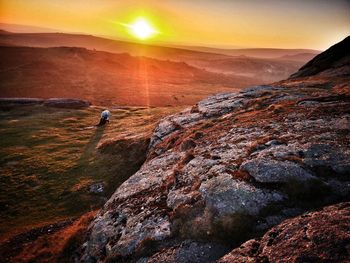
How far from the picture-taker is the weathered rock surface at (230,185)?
10.7m

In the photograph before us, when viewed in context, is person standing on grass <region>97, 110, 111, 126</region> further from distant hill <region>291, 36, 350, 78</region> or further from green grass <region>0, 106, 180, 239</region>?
distant hill <region>291, 36, 350, 78</region>

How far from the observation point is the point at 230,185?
12086 mm

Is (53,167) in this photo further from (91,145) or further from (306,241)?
(306,241)

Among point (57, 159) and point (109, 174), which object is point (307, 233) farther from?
point (57, 159)

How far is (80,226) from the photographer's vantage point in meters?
16.9

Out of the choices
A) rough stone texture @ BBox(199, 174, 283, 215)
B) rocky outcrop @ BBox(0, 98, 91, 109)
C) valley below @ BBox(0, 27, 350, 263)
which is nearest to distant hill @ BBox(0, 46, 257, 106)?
rocky outcrop @ BBox(0, 98, 91, 109)

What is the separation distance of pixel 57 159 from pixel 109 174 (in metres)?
8.65

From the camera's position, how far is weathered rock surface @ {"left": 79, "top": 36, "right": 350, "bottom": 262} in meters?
10.7

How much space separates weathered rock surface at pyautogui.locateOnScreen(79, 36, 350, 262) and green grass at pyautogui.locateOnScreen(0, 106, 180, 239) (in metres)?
6.74

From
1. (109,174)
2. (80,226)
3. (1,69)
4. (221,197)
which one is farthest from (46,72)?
(221,197)

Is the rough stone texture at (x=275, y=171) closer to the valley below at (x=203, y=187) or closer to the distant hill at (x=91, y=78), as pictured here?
the valley below at (x=203, y=187)

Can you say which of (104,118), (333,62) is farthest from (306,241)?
(104,118)

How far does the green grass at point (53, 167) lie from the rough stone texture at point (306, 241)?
15.0 metres

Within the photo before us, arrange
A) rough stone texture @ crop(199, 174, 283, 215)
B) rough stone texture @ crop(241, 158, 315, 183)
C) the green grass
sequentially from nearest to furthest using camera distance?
1. rough stone texture @ crop(199, 174, 283, 215)
2. rough stone texture @ crop(241, 158, 315, 183)
3. the green grass
